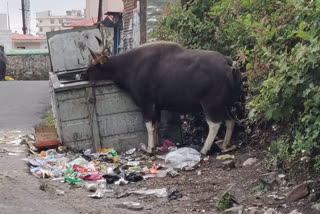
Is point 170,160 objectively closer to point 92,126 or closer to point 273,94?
point 92,126

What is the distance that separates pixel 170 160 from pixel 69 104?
198 cm

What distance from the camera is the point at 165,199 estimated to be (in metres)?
6.65

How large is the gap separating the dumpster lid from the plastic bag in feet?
12.4

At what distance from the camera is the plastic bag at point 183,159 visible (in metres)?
8.11

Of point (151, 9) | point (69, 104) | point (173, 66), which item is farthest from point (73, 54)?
point (151, 9)

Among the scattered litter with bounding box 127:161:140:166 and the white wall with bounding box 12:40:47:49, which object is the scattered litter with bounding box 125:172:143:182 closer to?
the scattered litter with bounding box 127:161:140:166

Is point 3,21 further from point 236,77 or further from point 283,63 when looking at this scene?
point 283,63

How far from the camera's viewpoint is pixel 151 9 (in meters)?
19.7

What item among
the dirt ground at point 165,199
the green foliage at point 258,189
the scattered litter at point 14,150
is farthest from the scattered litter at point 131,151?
the green foliage at point 258,189

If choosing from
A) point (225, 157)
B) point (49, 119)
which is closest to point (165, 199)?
point (225, 157)

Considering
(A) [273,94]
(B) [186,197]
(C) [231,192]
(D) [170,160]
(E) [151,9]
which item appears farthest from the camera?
(E) [151,9]

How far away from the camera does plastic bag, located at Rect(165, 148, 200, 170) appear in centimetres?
811

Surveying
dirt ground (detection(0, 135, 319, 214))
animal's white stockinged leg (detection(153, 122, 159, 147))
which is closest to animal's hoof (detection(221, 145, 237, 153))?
dirt ground (detection(0, 135, 319, 214))

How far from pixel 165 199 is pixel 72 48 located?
18.2ft
